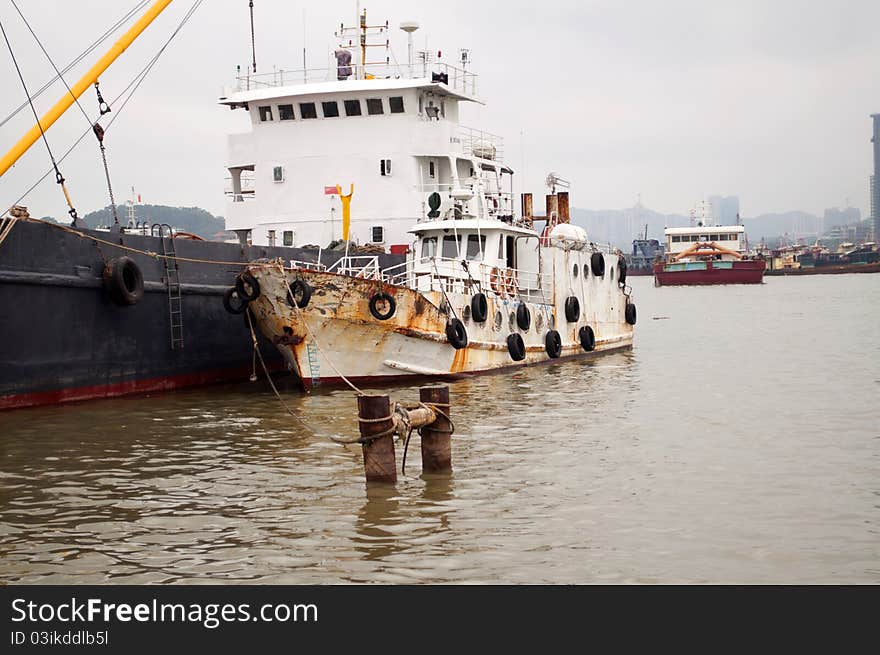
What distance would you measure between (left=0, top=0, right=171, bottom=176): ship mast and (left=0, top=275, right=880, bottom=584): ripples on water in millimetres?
4562

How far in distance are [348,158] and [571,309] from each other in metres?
6.57

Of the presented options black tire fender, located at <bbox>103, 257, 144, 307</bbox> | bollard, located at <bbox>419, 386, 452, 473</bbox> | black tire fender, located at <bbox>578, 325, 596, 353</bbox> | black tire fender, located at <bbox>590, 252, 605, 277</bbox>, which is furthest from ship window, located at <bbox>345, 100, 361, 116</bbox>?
bollard, located at <bbox>419, 386, 452, 473</bbox>

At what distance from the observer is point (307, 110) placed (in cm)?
2686

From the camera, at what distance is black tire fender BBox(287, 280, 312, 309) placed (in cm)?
1891

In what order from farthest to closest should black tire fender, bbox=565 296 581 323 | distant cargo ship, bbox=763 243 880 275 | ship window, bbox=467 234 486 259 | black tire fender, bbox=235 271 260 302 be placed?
distant cargo ship, bbox=763 243 880 275
black tire fender, bbox=565 296 581 323
ship window, bbox=467 234 486 259
black tire fender, bbox=235 271 260 302

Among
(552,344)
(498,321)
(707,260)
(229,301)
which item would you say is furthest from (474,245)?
(707,260)

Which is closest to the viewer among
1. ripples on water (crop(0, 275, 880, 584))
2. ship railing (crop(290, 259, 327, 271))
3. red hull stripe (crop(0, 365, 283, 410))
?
ripples on water (crop(0, 275, 880, 584))

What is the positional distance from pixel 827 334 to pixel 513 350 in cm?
1682

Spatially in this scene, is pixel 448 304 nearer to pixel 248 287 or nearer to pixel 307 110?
pixel 248 287

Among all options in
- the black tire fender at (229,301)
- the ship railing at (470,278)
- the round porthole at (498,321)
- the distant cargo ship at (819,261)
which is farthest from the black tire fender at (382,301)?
the distant cargo ship at (819,261)

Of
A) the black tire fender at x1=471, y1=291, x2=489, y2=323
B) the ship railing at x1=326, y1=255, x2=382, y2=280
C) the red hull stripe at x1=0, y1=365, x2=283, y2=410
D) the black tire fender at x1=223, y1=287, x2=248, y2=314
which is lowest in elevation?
the red hull stripe at x1=0, y1=365, x2=283, y2=410

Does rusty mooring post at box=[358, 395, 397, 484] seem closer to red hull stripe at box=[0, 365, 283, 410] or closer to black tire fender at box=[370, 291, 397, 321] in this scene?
red hull stripe at box=[0, 365, 283, 410]

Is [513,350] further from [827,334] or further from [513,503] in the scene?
[827,334]
